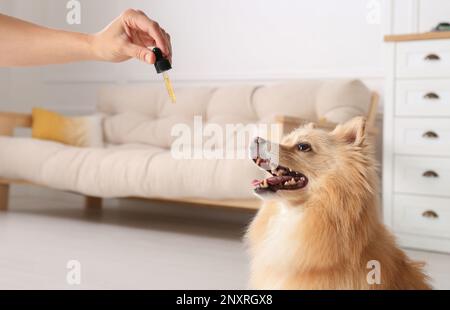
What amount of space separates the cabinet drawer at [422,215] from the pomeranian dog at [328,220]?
4.85ft

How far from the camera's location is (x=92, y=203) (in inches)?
154

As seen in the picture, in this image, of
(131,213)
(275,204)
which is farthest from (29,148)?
(275,204)

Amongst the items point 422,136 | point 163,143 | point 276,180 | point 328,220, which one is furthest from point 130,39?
point 163,143

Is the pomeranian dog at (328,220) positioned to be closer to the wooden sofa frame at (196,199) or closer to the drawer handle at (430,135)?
the wooden sofa frame at (196,199)

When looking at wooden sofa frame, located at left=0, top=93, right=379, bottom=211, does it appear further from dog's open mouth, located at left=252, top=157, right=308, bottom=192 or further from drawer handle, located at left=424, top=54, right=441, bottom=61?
dog's open mouth, located at left=252, top=157, right=308, bottom=192

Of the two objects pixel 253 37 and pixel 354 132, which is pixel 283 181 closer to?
pixel 354 132

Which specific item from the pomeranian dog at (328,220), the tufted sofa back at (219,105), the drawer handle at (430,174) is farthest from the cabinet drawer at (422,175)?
the pomeranian dog at (328,220)

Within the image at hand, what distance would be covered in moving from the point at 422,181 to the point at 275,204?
1.59 m

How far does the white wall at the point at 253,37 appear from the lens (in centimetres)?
316

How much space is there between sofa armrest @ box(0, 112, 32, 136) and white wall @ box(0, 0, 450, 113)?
26.1 inches

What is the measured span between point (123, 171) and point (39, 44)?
1897 millimetres

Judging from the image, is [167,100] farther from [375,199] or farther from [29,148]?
[375,199]

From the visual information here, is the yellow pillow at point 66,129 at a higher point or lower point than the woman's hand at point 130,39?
lower
